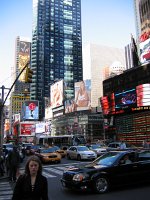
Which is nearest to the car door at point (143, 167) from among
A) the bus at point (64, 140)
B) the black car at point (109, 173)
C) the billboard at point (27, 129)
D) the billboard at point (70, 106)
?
the black car at point (109, 173)

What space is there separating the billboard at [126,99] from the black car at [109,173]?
54136 mm

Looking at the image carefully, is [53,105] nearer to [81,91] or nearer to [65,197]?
[81,91]

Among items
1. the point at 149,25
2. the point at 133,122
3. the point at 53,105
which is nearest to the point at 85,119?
the point at 53,105

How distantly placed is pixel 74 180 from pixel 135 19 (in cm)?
15739

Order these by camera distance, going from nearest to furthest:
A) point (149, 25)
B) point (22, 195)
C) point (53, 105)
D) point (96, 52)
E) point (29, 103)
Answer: point (22, 195)
point (29, 103)
point (149, 25)
point (53, 105)
point (96, 52)

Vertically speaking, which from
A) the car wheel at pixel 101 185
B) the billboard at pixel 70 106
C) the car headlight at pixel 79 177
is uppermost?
the billboard at pixel 70 106

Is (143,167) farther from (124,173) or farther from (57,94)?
(57,94)

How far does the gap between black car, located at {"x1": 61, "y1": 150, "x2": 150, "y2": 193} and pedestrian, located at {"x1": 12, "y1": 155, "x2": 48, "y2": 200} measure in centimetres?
628

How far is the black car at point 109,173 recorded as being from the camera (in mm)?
10234

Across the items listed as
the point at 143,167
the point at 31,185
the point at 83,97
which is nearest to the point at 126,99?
the point at 83,97

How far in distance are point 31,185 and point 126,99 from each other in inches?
2530

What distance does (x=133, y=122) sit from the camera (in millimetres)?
69750

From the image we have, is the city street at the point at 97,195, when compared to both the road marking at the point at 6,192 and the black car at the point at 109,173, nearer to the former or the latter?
the road marking at the point at 6,192

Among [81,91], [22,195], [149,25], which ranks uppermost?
[149,25]
